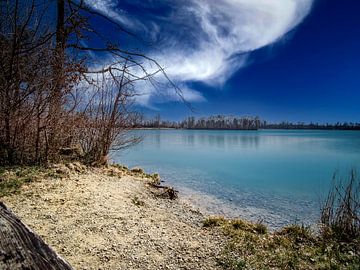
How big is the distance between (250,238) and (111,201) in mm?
3127

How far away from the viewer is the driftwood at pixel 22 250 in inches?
36.5

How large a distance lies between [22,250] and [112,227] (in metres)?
3.83

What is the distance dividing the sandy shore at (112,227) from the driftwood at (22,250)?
2.67 metres

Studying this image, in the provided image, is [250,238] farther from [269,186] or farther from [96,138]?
[269,186]

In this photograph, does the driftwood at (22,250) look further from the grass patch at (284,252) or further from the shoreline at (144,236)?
the grass patch at (284,252)

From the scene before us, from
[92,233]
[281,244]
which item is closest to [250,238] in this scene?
[281,244]

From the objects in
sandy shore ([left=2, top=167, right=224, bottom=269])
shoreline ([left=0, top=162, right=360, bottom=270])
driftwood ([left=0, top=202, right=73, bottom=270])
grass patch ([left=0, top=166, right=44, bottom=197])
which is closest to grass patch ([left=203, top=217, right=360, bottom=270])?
shoreline ([left=0, top=162, right=360, bottom=270])

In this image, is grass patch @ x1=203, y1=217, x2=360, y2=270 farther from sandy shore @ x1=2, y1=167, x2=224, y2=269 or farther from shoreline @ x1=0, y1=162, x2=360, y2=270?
sandy shore @ x1=2, y1=167, x2=224, y2=269

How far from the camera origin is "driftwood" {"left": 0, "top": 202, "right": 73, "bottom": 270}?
3.05ft

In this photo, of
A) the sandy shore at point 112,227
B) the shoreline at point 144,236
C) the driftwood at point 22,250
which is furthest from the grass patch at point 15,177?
the driftwood at point 22,250

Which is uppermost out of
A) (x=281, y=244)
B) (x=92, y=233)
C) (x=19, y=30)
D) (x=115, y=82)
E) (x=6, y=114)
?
(x=19, y=30)

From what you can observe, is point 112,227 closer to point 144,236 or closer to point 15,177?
point 144,236

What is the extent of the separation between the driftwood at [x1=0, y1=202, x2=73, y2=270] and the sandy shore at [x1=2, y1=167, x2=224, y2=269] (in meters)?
2.67

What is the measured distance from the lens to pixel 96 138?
1068cm
